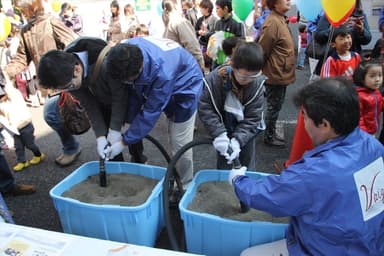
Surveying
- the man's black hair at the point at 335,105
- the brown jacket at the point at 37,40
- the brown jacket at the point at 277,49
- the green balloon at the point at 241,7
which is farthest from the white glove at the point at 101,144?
the green balloon at the point at 241,7

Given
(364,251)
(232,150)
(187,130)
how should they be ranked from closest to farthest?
1. (364,251)
2. (232,150)
3. (187,130)

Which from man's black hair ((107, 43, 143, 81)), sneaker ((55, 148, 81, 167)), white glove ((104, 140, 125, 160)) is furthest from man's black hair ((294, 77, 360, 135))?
sneaker ((55, 148, 81, 167))

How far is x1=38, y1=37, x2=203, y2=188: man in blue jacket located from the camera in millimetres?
1691

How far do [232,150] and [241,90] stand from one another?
0.35 m

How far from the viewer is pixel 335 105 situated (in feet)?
3.93

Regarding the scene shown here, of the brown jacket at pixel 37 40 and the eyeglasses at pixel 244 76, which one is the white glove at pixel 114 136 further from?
the brown jacket at pixel 37 40

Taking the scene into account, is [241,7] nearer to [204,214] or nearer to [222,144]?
[222,144]

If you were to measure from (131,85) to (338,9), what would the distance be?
6.06ft

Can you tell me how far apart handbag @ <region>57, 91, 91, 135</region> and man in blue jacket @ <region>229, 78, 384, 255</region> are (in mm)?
1834

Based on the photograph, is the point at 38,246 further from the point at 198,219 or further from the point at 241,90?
the point at 241,90

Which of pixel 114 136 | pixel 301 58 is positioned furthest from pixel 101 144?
pixel 301 58

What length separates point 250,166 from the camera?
7.68 ft

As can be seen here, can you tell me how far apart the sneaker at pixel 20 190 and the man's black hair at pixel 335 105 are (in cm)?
234

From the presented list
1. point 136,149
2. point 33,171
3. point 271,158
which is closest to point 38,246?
point 136,149
